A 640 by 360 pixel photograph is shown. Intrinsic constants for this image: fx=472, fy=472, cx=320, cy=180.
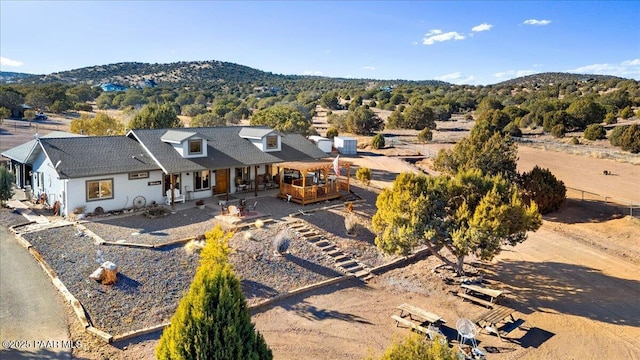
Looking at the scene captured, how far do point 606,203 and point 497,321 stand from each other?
18411mm

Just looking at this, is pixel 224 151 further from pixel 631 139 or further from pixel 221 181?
pixel 631 139

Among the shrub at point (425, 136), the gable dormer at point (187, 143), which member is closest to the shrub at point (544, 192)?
the gable dormer at point (187, 143)

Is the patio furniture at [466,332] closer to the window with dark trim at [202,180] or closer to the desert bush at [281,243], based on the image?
the desert bush at [281,243]

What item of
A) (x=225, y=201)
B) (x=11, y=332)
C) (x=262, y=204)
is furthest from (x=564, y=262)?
(x=11, y=332)

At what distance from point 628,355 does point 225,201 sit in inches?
680

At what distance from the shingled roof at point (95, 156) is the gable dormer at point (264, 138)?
244 inches

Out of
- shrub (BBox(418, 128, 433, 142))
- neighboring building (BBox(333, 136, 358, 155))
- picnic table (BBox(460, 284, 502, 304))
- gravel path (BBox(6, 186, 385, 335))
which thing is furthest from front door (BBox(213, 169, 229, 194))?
shrub (BBox(418, 128, 433, 142))

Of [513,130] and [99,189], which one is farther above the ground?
[513,130]

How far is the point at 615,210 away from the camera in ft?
85.9

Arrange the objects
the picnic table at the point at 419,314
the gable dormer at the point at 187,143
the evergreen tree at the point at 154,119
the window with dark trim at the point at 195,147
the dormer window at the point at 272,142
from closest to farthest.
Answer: the picnic table at the point at 419,314 → the gable dormer at the point at 187,143 → the window with dark trim at the point at 195,147 → the dormer window at the point at 272,142 → the evergreen tree at the point at 154,119

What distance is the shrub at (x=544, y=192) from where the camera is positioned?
2641 cm

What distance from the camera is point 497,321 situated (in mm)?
13617

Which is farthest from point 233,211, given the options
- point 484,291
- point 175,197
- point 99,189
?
point 484,291

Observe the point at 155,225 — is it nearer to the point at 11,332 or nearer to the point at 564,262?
the point at 11,332
